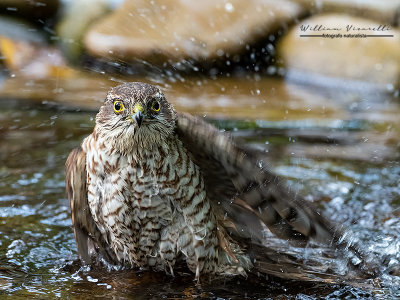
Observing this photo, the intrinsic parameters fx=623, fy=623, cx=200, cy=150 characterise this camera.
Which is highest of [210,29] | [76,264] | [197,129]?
[210,29]

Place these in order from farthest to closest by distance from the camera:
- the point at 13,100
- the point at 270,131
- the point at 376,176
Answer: the point at 13,100, the point at 270,131, the point at 376,176

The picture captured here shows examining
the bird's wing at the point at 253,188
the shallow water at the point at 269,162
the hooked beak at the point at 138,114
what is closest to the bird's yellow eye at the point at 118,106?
the hooked beak at the point at 138,114

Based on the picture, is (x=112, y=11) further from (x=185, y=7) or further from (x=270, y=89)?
(x=270, y=89)

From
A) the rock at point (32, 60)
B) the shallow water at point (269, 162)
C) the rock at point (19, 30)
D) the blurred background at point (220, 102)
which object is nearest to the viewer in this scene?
the shallow water at point (269, 162)

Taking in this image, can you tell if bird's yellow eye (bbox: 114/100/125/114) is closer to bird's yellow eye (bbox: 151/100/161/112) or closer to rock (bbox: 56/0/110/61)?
bird's yellow eye (bbox: 151/100/161/112)

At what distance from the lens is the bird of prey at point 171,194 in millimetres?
3889

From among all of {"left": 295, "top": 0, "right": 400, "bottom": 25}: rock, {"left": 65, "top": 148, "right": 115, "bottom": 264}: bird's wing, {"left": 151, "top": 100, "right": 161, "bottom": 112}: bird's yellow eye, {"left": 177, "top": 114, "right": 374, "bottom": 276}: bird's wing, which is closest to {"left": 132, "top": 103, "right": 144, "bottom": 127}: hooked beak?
{"left": 151, "top": 100, "right": 161, "bottom": 112}: bird's yellow eye

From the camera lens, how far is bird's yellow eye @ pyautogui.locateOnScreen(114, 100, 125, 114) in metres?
4.02

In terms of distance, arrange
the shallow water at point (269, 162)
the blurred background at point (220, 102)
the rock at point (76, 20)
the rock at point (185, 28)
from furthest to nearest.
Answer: the rock at point (76, 20)
the rock at point (185, 28)
the blurred background at point (220, 102)
the shallow water at point (269, 162)

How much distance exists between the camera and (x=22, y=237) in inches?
191

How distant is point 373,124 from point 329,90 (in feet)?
6.02

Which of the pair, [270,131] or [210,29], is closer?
[270,131]

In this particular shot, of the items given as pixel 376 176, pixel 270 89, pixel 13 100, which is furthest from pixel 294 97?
pixel 13 100

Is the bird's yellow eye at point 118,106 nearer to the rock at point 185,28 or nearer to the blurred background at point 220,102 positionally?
the blurred background at point 220,102
